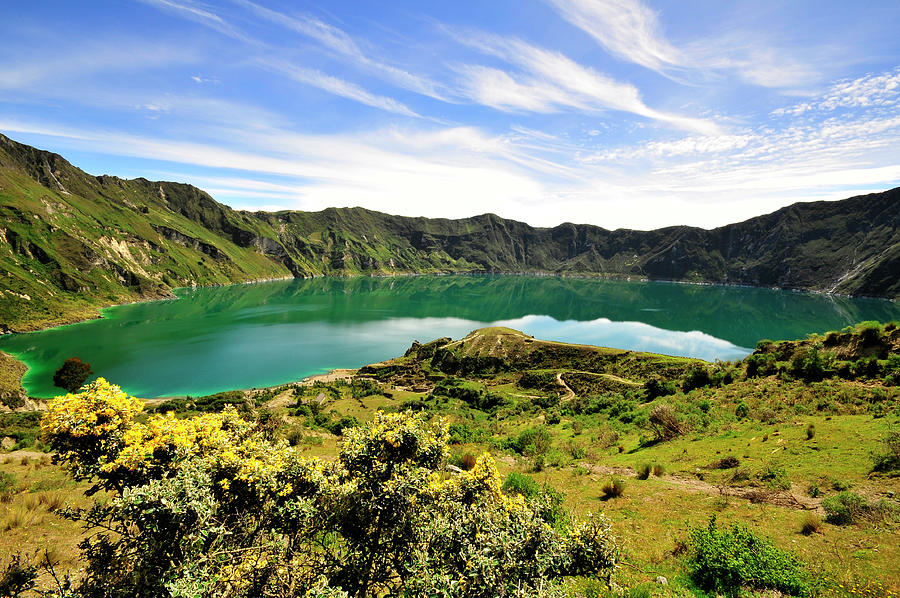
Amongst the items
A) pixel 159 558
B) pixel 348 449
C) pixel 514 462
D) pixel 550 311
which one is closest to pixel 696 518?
pixel 514 462

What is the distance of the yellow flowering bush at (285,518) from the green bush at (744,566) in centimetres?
524

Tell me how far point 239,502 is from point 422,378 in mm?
62484

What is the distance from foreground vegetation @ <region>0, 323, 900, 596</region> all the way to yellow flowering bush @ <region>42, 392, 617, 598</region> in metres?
0.05

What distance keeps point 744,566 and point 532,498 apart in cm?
636

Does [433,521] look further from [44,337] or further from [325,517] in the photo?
[44,337]

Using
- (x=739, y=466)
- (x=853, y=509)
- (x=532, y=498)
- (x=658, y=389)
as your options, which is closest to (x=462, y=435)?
(x=739, y=466)

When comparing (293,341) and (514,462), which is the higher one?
(514,462)

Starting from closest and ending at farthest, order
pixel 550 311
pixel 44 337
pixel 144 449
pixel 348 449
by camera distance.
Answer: pixel 144 449 → pixel 348 449 → pixel 44 337 → pixel 550 311

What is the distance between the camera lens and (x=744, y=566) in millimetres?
10594

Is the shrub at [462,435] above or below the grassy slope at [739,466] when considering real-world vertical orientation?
below

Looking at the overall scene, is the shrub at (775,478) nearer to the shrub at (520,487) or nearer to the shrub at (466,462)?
the shrub at (520,487)

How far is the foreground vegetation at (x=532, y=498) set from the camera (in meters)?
8.05

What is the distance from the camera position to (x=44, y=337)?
107 m

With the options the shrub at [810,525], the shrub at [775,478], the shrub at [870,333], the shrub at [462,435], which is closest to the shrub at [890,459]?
the shrub at [775,478]
